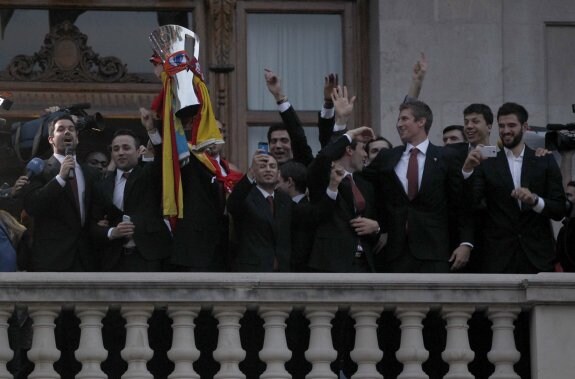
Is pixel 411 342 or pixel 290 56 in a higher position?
A: pixel 290 56

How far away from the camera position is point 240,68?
19.0 meters

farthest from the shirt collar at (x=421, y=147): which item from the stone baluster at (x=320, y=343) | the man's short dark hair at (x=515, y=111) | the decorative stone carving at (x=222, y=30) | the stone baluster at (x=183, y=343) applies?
the decorative stone carving at (x=222, y=30)

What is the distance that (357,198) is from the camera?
15.3m

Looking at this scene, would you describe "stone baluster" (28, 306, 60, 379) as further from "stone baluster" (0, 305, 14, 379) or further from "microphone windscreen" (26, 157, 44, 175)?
"microphone windscreen" (26, 157, 44, 175)

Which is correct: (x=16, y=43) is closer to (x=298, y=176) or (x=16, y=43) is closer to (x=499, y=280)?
(x=298, y=176)

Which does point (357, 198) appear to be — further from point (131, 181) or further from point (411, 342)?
point (131, 181)

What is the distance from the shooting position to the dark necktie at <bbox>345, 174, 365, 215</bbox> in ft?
50.0

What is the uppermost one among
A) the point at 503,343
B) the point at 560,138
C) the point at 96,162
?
the point at 560,138

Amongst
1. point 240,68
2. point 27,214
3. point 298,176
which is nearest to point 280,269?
Answer: point 298,176

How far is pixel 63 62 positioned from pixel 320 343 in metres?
5.69

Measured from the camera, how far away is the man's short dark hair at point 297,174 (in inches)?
618

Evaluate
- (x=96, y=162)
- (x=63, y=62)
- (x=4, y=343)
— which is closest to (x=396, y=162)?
(x=96, y=162)

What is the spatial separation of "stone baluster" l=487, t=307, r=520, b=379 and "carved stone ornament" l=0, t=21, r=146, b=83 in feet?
19.1

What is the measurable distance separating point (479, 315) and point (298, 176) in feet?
6.39
